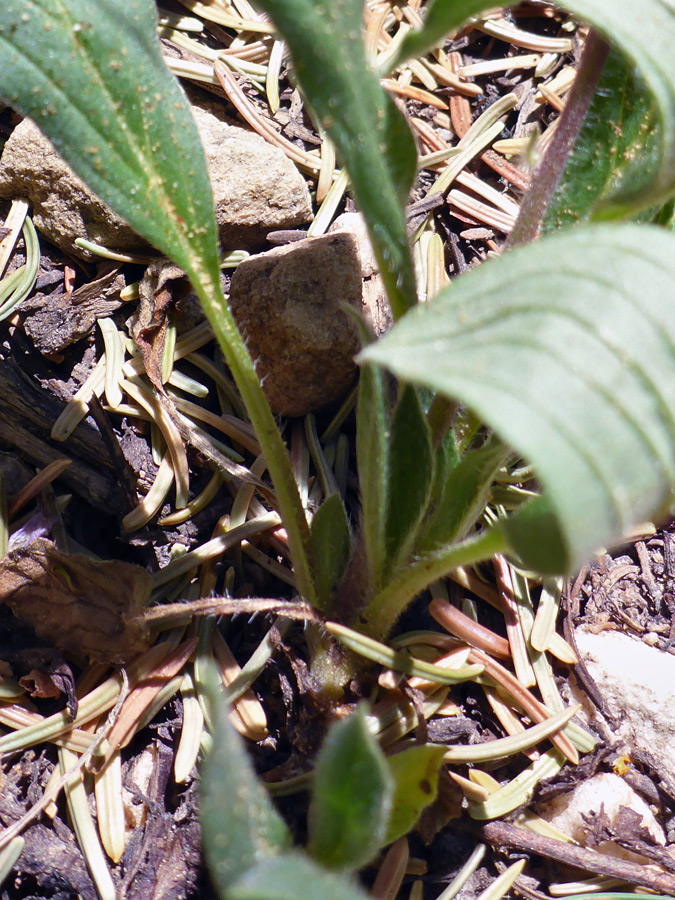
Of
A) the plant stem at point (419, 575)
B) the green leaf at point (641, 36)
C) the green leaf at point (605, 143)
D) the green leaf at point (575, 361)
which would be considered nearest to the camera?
the green leaf at point (575, 361)

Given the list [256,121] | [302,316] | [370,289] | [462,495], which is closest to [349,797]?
[462,495]

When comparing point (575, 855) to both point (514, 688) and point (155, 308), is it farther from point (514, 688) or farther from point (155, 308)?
point (155, 308)

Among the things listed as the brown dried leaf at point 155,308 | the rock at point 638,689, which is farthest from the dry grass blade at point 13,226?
the rock at point 638,689

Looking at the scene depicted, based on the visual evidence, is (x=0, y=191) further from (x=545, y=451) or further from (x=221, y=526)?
(x=545, y=451)

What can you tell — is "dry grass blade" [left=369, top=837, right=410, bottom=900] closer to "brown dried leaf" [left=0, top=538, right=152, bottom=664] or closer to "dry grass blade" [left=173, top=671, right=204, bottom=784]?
"dry grass blade" [left=173, top=671, right=204, bottom=784]

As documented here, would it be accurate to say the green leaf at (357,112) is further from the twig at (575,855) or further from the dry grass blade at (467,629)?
the twig at (575,855)

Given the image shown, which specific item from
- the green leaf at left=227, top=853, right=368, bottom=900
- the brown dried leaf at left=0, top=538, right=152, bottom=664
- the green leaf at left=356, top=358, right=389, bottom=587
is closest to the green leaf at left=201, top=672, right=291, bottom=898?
the green leaf at left=227, top=853, right=368, bottom=900
